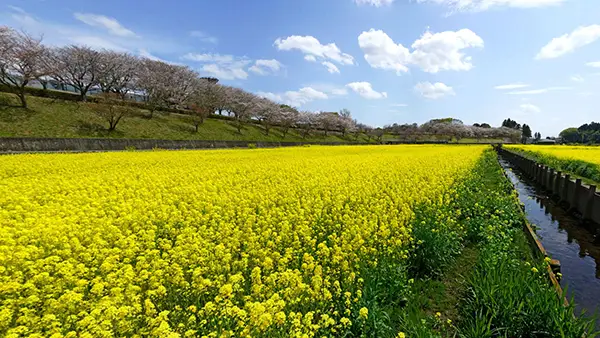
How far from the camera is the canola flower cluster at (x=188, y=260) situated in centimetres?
324

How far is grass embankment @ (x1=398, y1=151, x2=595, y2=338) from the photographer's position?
4055mm

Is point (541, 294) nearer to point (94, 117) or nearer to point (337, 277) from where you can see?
point (337, 277)

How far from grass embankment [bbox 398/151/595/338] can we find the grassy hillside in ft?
132

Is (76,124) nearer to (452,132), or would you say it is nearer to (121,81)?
(121,81)

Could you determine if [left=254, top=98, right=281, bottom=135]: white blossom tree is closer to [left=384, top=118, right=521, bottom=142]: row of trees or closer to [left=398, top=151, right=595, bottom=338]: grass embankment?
[left=384, top=118, right=521, bottom=142]: row of trees

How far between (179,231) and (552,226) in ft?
41.0

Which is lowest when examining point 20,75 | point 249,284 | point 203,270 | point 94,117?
point 249,284

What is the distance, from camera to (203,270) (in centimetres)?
434

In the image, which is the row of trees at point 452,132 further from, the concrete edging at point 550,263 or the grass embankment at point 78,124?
the concrete edging at point 550,263

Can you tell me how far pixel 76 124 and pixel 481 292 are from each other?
46356 millimetres

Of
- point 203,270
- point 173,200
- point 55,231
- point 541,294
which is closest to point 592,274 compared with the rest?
point 541,294

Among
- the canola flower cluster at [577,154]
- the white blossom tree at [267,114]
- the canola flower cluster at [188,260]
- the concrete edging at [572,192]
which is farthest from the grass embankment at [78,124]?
the canola flower cluster at [577,154]

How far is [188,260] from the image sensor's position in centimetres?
464

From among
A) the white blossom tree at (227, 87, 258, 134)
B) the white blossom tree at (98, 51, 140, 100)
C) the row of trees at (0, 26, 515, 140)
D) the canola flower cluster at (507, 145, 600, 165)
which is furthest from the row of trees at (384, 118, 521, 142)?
the white blossom tree at (98, 51, 140, 100)
